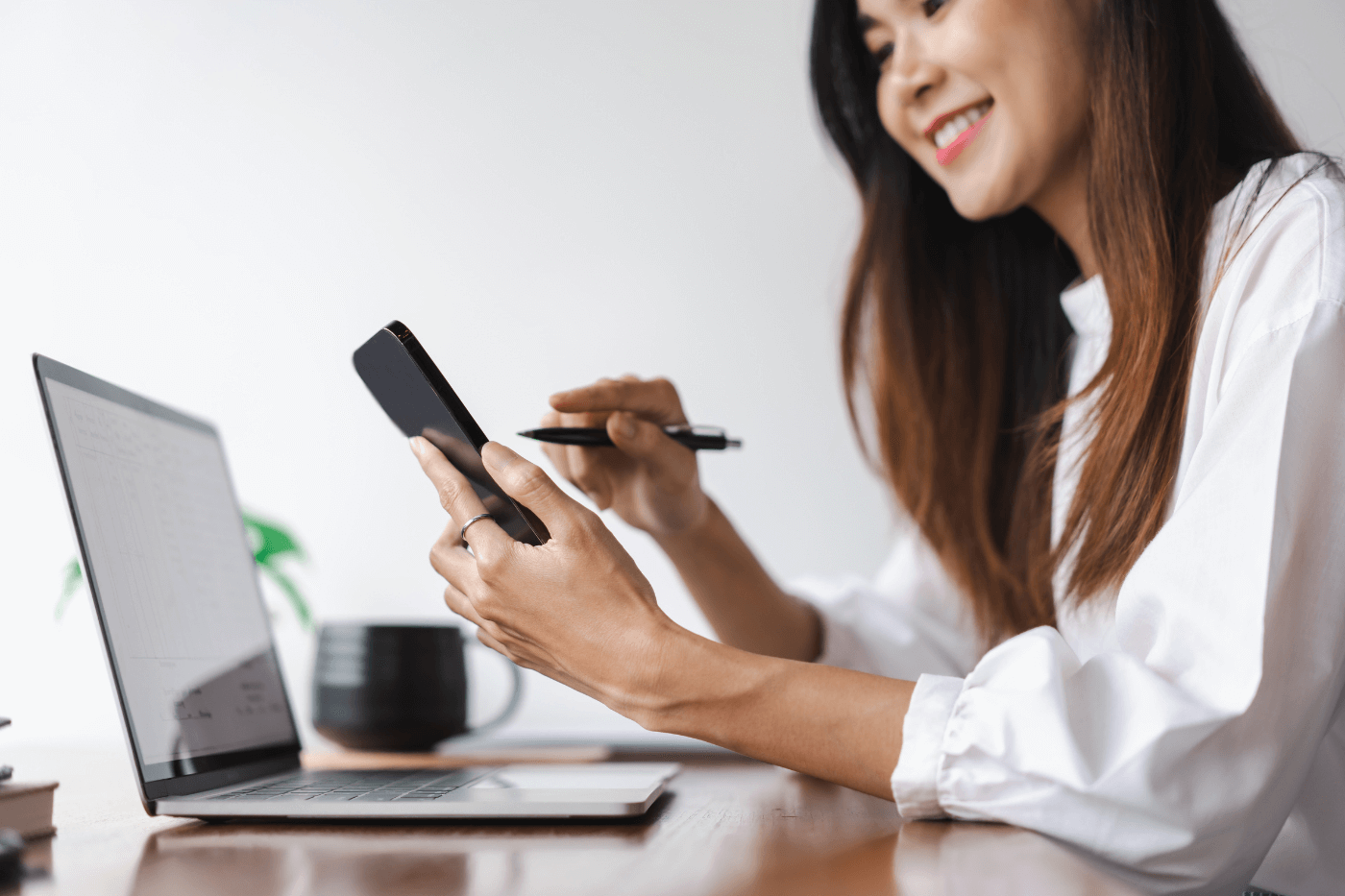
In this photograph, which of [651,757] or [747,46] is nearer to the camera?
[651,757]

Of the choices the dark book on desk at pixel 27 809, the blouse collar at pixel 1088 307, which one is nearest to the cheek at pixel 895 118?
the blouse collar at pixel 1088 307

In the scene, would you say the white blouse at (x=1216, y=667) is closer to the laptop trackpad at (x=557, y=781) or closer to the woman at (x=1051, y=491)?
the woman at (x=1051, y=491)

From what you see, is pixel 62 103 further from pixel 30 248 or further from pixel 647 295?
pixel 647 295

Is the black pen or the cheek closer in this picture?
the black pen

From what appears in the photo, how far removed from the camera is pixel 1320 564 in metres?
0.49

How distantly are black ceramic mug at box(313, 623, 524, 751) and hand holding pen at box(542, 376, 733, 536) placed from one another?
21cm

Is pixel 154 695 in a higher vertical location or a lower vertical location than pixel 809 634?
higher

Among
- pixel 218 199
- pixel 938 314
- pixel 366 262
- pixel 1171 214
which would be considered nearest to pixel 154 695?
pixel 1171 214

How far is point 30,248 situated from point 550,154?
85 centimetres

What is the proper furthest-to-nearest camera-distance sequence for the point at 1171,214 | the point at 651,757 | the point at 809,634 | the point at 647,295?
the point at 647,295 < the point at 809,634 < the point at 651,757 < the point at 1171,214

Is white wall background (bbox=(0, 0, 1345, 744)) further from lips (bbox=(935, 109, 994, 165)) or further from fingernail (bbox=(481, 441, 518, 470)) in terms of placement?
fingernail (bbox=(481, 441, 518, 470))

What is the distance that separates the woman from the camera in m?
0.45

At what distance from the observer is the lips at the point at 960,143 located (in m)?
0.87

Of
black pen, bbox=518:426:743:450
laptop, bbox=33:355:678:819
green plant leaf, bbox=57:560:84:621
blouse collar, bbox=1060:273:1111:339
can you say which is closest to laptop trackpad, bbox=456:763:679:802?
laptop, bbox=33:355:678:819
